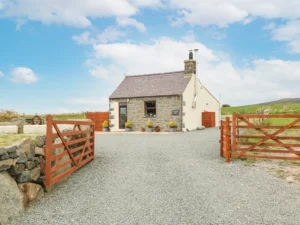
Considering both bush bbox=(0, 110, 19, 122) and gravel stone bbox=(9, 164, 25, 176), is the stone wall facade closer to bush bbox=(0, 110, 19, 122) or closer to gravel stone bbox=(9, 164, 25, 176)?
bush bbox=(0, 110, 19, 122)

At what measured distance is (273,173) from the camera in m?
7.61

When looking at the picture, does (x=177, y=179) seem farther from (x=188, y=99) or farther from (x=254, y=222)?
(x=188, y=99)

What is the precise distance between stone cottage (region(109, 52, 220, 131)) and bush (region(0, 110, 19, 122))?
8.01 m

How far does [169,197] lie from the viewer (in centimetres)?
573

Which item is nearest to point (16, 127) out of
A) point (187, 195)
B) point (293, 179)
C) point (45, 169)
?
point (45, 169)

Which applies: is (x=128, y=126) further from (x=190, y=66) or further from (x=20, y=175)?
(x=20, y=175)

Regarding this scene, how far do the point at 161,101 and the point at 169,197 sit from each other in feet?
56.1

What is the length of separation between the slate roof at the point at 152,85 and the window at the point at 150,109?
81 cm

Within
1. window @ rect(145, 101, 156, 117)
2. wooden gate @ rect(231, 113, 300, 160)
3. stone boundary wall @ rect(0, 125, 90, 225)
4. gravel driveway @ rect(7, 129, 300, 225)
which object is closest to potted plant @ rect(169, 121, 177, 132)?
window @ rect(145, 101, 156, 117)

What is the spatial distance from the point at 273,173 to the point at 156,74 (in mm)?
19898

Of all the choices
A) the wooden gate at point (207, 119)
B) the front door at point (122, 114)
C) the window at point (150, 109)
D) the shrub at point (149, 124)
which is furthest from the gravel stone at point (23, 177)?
the wooden gate at point (207, 119)

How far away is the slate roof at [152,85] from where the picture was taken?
22.9 m

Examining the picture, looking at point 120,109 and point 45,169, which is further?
point 120,109

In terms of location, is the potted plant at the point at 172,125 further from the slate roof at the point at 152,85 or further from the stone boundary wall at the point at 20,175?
the stone boundary wall at the point at 20,175
